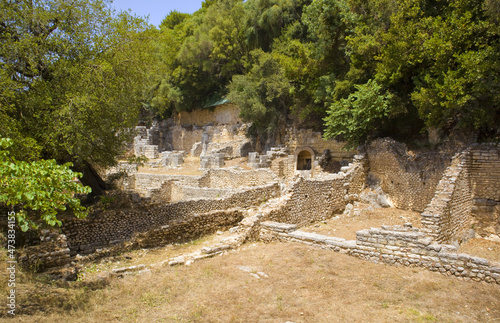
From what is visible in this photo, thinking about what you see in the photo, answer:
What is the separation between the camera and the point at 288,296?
238 inches

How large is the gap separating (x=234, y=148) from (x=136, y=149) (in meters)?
12.0

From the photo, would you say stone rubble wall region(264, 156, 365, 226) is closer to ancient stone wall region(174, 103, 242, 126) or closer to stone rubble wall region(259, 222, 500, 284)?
stone rubble wall region(259, 222, 500, 284)

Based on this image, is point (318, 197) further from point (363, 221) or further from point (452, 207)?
point (452, 207)

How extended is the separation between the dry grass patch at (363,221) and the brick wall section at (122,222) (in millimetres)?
3876

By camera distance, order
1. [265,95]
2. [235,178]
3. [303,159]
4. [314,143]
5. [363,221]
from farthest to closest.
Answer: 1. [265,95]
2. [303,159]
3. [314,143]
4. [235,178]
5. [363,221]

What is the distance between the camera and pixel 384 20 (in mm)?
15430

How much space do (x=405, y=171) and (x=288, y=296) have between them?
9873 millimetres

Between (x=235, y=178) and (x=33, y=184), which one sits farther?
(x=235, y=178)

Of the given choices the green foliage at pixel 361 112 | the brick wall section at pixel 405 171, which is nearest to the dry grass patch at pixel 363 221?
the brick wall section at pixel 405 171

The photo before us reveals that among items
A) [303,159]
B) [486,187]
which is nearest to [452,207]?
[486,187]

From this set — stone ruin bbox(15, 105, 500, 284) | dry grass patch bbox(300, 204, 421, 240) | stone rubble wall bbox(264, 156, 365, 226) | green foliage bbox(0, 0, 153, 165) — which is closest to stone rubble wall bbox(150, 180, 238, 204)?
stone ruin bbox(15, 105, 500, 284)

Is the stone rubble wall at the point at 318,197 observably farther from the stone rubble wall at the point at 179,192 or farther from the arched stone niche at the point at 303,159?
the arched stone niche at the point at 303,159

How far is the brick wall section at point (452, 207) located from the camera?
9141 mm

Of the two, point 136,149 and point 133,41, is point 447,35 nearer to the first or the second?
point 133,41
